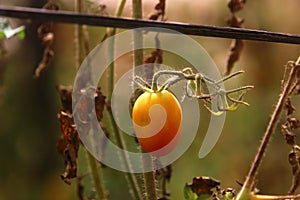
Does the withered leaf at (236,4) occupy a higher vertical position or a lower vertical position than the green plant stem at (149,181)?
higher

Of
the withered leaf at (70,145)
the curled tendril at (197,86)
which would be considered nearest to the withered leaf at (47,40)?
the withered leaf at (70,145)

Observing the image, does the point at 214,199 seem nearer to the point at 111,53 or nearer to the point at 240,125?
the point at 111,53

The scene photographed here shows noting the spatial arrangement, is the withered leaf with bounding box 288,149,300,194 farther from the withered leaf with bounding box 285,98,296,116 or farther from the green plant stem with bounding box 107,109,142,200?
the green plant stem with bounding box 107,109,142,200

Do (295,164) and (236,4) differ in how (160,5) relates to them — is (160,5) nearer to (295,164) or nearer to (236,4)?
(236,4)

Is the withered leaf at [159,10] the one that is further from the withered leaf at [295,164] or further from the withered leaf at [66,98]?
the withered leaf at [295,164]

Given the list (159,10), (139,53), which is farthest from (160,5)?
(139,53)

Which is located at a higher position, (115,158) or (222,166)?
(115,158)

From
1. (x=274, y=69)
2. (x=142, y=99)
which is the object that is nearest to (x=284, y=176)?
(x=274, y=69)
